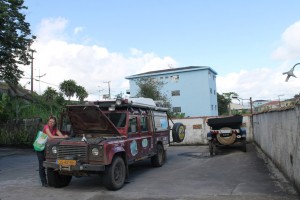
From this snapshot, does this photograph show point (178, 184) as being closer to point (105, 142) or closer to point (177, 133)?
point (105, 142)

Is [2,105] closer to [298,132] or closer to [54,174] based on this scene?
[54,174]

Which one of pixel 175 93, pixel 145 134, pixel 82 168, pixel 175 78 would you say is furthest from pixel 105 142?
pixel 175 78

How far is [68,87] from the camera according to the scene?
4531 centimetres

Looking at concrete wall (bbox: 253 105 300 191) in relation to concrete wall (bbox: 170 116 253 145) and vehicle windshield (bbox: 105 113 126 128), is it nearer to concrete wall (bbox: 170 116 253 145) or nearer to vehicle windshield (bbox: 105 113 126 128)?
vehicle windshield (bbox: 105 113 126 128)

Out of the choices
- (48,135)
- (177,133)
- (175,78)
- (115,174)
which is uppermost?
(175,78)

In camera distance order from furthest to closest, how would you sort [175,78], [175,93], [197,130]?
[175,78]
[175,93]
[197,130]

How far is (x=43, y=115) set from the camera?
2572 cm

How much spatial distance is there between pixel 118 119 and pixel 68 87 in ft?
119

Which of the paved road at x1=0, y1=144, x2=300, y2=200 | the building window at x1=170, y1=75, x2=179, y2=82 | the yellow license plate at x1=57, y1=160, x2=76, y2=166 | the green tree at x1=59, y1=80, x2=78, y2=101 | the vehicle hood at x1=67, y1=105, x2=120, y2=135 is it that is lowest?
the paved road at x1=0, y1=144, x2=300, y2=200

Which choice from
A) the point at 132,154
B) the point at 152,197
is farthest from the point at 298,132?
the point at 132,154

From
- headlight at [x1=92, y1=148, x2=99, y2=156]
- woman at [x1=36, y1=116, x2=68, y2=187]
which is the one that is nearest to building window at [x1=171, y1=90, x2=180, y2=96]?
woman at [x1=36, y1=116, x2=68, y2=187]

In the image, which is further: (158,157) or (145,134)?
(158,157)

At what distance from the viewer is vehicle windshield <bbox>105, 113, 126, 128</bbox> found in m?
10.4

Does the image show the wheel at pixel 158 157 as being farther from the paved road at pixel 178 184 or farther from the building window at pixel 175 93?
the building window at pixel 175 93
